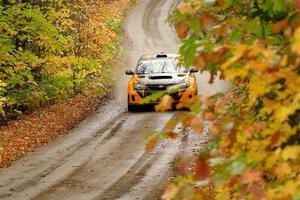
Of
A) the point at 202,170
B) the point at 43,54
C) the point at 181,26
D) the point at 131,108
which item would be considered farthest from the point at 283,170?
the point at 43,54

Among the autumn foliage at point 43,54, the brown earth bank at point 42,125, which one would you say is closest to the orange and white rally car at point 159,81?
the autumn foliage at point 43,54

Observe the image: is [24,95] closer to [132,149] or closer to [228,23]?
[132,149]

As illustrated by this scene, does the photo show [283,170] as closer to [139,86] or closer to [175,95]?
[175,95]

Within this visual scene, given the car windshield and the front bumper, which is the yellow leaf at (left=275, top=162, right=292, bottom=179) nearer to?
the front bumper

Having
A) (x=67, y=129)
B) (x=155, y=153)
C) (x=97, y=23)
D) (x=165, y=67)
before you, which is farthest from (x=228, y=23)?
(x=97, y=23)

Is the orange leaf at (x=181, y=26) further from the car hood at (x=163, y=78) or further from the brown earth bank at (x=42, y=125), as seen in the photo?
the car hood at (x=163, y=78)

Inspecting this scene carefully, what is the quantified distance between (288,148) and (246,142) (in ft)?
2.48

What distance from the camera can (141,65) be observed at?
17641mm

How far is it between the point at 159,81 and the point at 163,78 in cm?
21

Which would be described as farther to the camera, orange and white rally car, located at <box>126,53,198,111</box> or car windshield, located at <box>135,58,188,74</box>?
car windshield, located at <box>135,58,188,74</box>

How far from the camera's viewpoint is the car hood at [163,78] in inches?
645

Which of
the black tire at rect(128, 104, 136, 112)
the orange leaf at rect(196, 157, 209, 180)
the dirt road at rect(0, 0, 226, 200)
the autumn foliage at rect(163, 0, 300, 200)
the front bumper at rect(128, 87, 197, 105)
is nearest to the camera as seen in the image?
the autumn foliage at rect(163, 0, 300, 200)

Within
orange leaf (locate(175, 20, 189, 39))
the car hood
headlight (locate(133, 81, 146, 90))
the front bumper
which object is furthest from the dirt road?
orange leaf (locate(175, 20, 189, 39))

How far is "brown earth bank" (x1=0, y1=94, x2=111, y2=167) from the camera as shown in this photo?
1366cm
